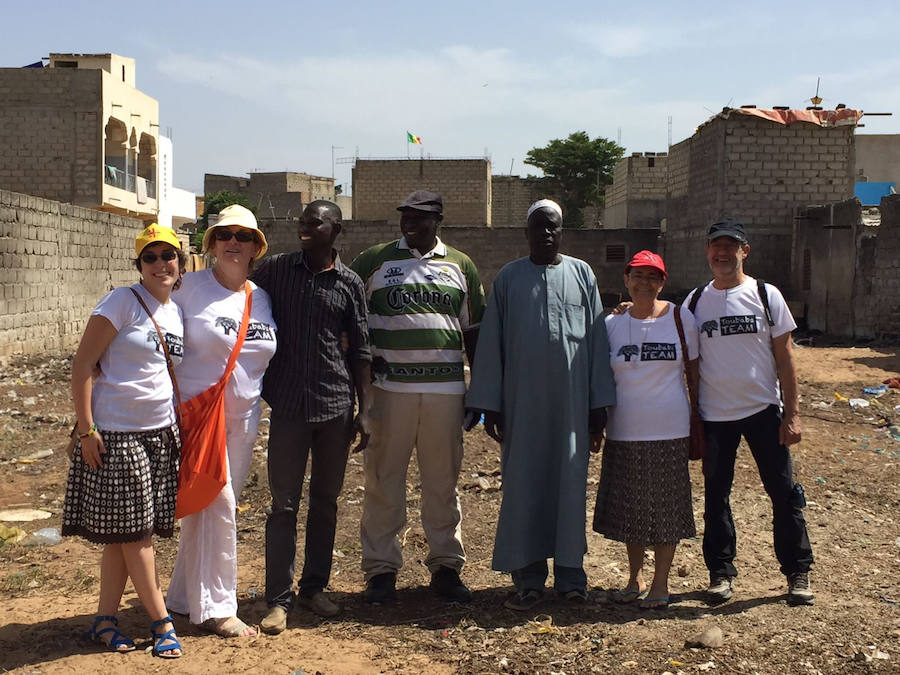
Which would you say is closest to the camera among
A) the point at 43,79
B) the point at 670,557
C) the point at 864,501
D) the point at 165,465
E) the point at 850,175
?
the point at 165,465

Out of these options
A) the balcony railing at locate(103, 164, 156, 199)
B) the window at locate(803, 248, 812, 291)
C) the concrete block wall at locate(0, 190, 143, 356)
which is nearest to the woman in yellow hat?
the concrete block wall at locate(0, 190, 143, 356)

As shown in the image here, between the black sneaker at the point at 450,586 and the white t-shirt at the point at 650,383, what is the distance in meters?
0.99

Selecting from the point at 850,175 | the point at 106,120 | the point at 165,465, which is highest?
the point at 106,120

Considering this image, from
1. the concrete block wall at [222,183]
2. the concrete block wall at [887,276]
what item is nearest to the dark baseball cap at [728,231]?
the concrete block wall at [887,276]

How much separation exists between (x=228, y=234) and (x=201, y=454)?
889mm

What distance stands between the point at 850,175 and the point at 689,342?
15.5m

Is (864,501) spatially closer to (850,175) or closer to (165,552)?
(165,552)

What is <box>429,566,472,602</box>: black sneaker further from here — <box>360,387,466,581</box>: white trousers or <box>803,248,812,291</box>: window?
<box>803,248,812,291</box>: window

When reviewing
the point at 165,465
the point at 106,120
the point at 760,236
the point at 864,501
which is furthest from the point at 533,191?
the point at 165,465

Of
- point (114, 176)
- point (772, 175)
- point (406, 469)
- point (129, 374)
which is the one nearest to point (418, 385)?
point (406, 469)

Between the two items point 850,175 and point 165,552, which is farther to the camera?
point 850,175

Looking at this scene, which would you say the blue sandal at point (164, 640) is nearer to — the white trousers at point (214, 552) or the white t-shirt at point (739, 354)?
the white trousers at point (214, 552)

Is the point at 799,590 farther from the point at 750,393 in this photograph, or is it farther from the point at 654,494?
the point at 750,393

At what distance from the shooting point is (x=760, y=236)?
18.0 metres
